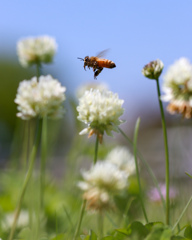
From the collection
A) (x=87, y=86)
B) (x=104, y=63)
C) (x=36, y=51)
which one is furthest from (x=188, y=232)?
(x=87, y=86)

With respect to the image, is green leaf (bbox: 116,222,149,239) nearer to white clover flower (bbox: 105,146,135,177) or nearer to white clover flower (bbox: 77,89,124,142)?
white clover flower (bbox: 77,89,124,142)

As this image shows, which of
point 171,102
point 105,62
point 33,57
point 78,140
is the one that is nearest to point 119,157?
point 105,62

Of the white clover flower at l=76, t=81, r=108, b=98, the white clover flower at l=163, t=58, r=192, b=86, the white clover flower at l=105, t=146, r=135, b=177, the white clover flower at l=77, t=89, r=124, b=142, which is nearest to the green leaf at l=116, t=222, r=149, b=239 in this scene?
the white clover flower at l=77, t=89, r=124, b=142

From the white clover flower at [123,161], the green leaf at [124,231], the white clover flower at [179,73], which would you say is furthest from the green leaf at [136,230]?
the white clover flower at [123,161]

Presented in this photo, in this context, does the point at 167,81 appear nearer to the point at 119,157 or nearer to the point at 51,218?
the point at 119,157

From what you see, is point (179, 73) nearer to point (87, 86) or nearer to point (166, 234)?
point (166, 234)

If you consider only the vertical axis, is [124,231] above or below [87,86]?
below
